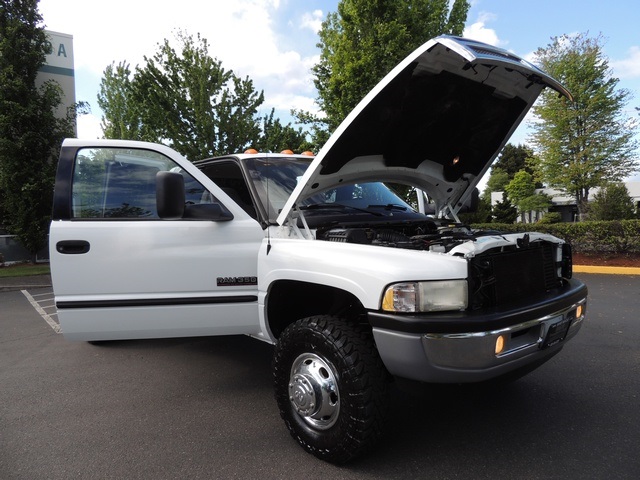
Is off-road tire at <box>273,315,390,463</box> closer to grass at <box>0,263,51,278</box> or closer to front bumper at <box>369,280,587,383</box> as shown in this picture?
front bumper at <box>369,280,587,383</box>

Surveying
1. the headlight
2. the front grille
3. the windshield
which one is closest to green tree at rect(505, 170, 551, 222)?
the windshield

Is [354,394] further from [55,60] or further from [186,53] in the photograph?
[55,60]

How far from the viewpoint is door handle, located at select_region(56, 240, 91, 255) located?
2.95m

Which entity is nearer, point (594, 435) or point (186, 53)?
point (594, 435)

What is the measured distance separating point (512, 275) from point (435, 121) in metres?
1.43

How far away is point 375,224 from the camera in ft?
11.2

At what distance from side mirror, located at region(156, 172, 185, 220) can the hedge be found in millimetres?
8750

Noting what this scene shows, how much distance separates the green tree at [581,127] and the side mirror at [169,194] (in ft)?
79.7

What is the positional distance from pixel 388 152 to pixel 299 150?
10.3m

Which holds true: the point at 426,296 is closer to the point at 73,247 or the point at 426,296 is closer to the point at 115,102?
the point at 73,247

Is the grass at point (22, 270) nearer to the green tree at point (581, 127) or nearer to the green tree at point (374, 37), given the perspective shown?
the green tree at point (374, 37)

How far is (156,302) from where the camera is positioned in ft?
9.82

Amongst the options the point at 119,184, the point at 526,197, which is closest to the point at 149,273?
the point at 119,184

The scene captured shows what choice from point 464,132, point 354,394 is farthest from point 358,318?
point 464,132
